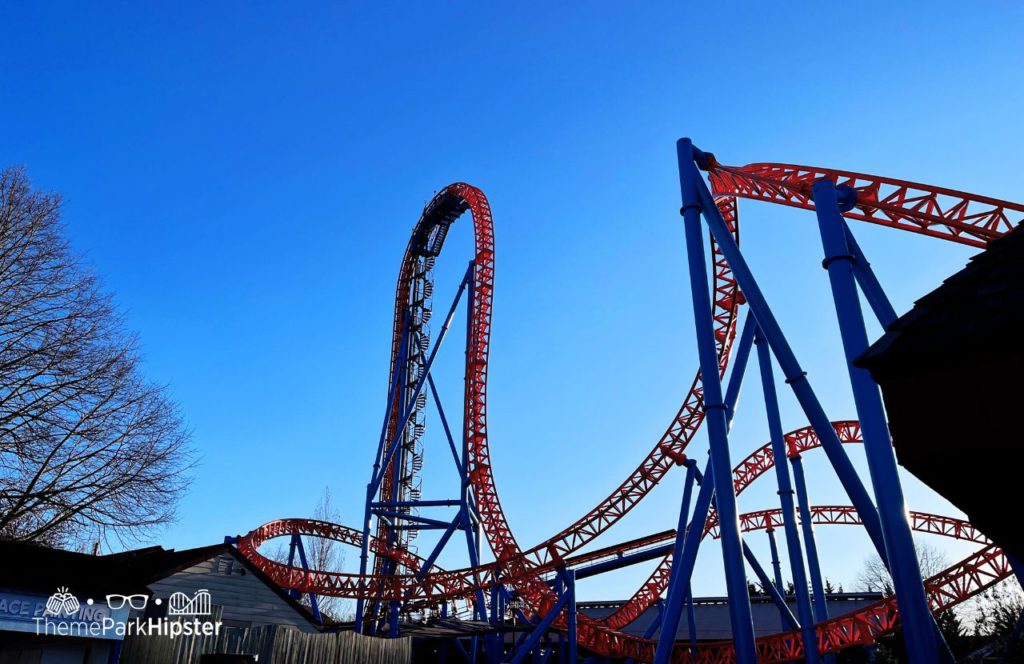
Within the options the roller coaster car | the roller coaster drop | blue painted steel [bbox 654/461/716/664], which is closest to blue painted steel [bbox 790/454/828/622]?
the roller coaster drop

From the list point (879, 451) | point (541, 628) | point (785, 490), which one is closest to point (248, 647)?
point (879, 451)

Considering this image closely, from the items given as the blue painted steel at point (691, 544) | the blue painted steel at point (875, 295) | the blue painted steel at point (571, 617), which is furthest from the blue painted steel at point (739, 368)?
the blue painted steel at point (571, 617)

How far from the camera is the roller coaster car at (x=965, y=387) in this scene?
10.2 feet

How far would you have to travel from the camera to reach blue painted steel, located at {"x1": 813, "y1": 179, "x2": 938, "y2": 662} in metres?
4.95

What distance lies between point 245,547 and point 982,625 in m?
23.6

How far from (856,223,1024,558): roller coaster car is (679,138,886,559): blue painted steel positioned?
9.86 ft

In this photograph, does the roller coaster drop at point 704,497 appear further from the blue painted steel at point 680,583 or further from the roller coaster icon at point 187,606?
the roller coaster icon at point 187,606

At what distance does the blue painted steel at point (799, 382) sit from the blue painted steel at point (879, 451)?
806mm

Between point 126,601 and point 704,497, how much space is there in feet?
22.4

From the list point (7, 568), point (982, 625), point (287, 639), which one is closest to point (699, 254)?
point (287, 639)

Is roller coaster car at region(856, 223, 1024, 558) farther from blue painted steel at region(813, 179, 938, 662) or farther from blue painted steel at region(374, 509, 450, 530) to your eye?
blue painted steel at region(374, 509, 450, 530)

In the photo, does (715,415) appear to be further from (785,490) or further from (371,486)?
(371,486)

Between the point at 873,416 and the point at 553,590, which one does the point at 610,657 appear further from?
the point at 873,416

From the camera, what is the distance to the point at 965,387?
321 cm
